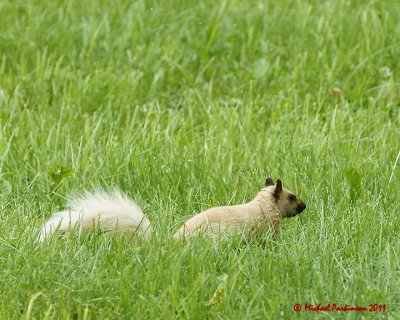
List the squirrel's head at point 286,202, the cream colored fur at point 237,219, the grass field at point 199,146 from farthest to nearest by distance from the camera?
the squirrel's head at point 286,202 < the cream colored fur at point 237,219 < the grass field at point 199,146

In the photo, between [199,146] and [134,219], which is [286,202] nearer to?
[134,219]

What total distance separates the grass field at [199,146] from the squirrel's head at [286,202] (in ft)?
0.23

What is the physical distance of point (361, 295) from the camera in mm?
3928

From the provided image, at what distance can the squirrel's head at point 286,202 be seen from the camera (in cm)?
482

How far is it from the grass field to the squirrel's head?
0.07 m

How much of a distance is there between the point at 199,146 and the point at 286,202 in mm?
1313

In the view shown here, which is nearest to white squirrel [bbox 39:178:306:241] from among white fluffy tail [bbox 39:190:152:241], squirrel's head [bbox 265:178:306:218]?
white fluffy tail [bbox 39:190:152:241]

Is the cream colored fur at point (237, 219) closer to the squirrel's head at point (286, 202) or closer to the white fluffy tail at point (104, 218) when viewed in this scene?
the squirrel's head at point (286, 202)

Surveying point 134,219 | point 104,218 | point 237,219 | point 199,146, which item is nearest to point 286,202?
point 237,219

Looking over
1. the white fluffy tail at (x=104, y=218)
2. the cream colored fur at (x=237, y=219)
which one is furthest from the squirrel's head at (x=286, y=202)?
the white fluffy tail at (x=104, y=218)

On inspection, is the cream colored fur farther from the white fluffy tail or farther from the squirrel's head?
the white fluffy tail

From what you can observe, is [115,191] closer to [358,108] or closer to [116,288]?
[116,288]

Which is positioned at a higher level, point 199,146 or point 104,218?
point 104,218

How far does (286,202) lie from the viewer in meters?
4.83
